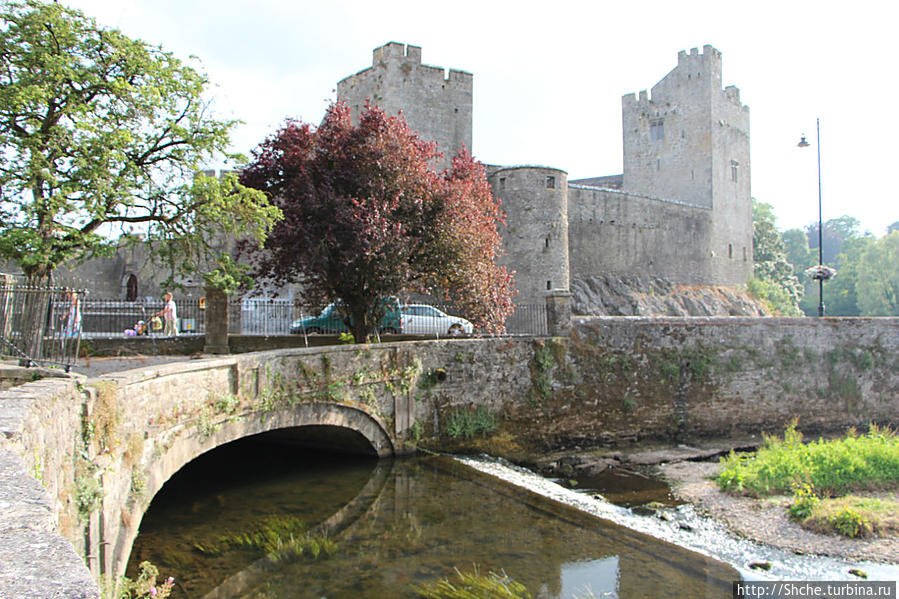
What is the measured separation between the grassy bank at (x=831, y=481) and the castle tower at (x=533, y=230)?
13.0m

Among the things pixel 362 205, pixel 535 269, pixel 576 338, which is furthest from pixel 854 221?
pixel 362 205

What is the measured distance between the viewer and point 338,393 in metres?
11.9

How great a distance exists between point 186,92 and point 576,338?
10880 millimetres

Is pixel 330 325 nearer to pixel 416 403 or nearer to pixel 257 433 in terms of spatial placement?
pixel 416 403

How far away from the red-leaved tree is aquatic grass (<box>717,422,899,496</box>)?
6474 millimetres

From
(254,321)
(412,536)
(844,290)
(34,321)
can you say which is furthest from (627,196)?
(844,290)

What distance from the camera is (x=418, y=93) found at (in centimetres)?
2752

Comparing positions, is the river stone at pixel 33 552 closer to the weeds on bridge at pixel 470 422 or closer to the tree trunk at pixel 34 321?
the tree trunk at pixel 34 321

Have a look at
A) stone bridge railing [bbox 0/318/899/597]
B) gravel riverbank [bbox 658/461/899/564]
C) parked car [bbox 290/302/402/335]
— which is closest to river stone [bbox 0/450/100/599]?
stone bridge railing [bbox 0/318/899/597]

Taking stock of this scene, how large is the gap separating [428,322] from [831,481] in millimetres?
11395

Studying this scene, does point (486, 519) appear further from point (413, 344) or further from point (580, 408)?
point (580, 408)

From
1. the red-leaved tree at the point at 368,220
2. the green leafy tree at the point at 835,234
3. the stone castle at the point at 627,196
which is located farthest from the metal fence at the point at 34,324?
the green leafy tree at the point at 835,234

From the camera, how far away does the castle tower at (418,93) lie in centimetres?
2706

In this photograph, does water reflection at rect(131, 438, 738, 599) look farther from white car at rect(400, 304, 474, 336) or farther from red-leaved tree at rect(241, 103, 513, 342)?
white car at rect(400, 304, 474, 336)
